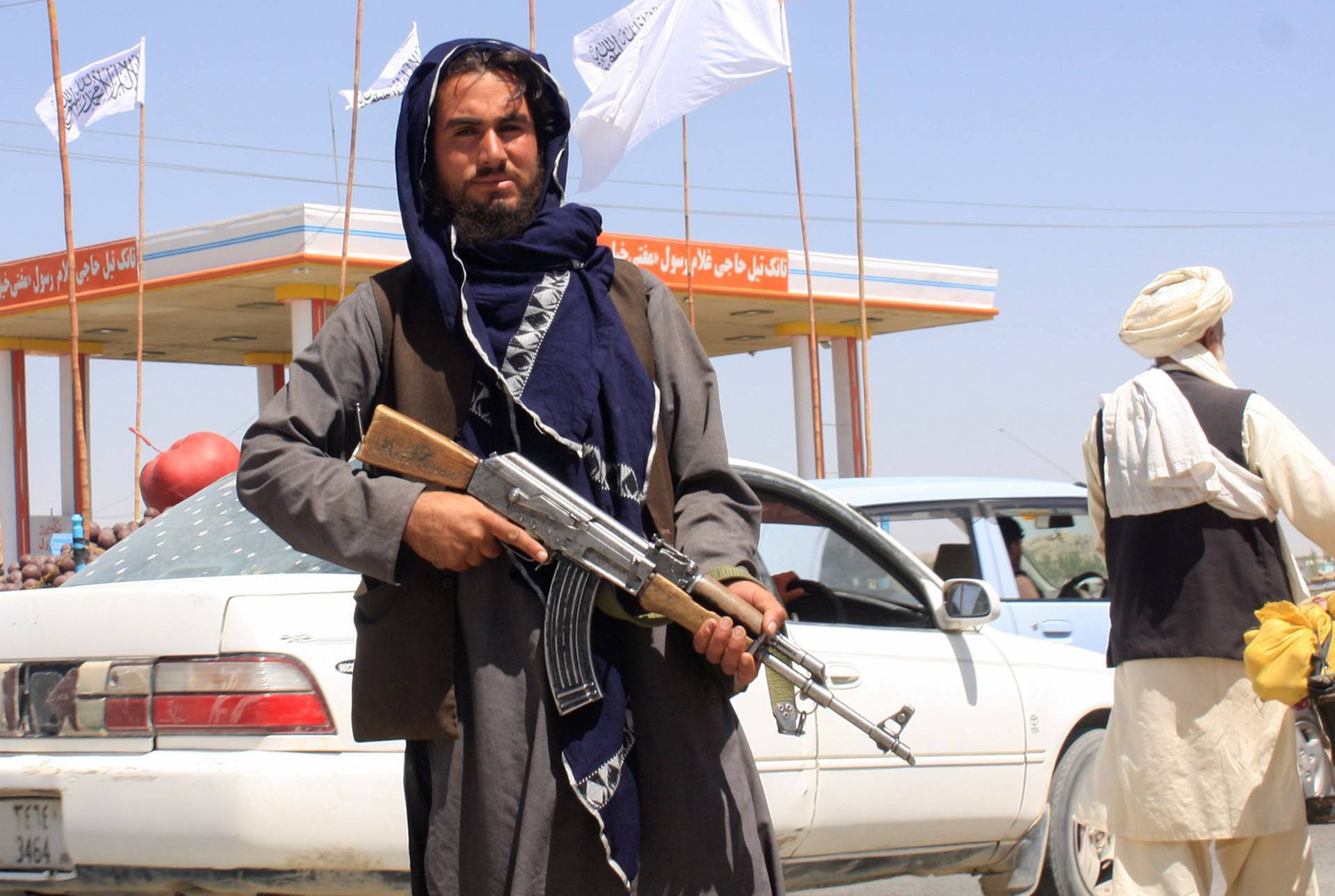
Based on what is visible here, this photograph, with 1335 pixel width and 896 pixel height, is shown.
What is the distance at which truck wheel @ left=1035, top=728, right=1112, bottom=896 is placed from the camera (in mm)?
5195

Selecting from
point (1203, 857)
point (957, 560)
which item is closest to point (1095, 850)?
point (1203, 857)

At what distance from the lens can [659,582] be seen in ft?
7.30

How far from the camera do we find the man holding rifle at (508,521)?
2.18m

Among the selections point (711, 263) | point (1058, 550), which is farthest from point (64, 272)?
point (1058, 550)

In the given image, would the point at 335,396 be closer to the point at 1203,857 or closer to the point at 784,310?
the point at 1203,857

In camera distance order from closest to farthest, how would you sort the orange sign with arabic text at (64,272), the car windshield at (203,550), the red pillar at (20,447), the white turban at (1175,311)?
the white turban at (1175,311) → the car windshield at (203,550) → the orange sign with arabic text at (64,272) → the red pillar at (20,447)

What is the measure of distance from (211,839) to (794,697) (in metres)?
1.62

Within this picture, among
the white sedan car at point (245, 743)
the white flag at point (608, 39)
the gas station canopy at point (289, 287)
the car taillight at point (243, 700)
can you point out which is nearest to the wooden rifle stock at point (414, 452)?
the white sedan car at point (245, 743)

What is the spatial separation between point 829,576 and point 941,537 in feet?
6.38

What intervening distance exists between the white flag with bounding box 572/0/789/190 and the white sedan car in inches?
315

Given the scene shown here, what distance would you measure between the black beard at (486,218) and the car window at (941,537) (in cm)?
463

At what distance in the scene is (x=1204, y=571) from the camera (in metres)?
3.89

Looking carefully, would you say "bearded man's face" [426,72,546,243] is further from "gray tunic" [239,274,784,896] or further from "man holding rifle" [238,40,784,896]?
"gray tunic" [239,274,784,896]

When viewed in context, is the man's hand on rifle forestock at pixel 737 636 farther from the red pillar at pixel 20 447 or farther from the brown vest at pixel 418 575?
the red pillar at pixel 20 447
